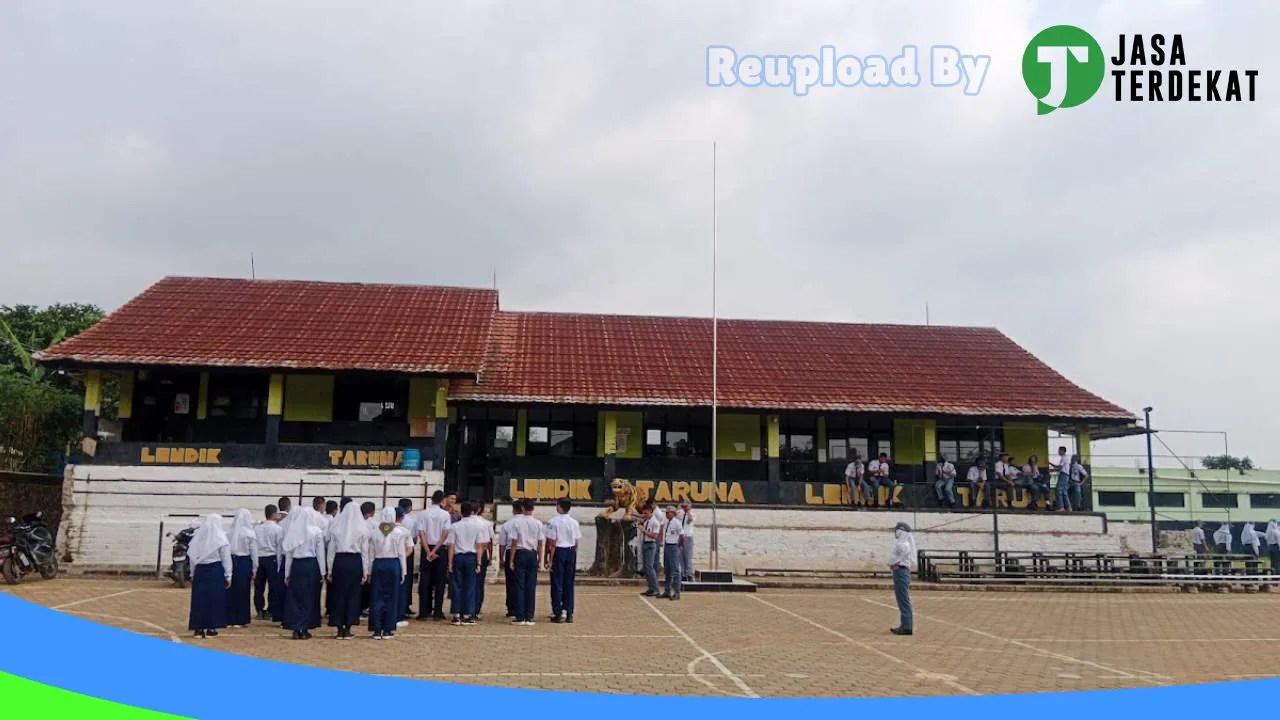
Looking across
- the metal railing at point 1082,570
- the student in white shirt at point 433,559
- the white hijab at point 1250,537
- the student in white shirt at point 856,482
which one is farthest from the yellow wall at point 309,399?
the white hijab at point 1250,537

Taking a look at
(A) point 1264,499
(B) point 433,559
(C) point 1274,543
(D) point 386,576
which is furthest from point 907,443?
(A) point 1264,499

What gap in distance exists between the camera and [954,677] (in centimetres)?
883

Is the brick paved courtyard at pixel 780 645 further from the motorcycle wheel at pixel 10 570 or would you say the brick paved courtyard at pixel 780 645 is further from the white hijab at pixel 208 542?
the white hijab at pixel 208 542

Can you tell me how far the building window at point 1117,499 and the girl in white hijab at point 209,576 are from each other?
152 feet

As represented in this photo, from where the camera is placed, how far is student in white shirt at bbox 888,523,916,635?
1209 cm

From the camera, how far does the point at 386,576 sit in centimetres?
1092

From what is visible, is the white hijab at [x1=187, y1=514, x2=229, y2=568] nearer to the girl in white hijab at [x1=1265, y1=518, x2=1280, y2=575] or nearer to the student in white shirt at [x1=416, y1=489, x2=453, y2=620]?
the student in white shirt at [x1=416, y1=489, x2=453, y2=620]

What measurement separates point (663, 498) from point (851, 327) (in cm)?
1002


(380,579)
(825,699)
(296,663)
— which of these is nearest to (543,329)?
(380,579)

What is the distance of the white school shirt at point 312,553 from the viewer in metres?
11.0

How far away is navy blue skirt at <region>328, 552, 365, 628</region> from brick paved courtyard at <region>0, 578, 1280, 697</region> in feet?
0.93

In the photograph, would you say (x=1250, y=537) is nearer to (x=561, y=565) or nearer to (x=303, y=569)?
(x=561, y=565)

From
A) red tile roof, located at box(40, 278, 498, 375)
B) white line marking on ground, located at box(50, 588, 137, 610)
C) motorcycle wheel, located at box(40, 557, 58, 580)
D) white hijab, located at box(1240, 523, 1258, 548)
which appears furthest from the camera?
white hijab, located at box(1240, 523, 1258, 548)

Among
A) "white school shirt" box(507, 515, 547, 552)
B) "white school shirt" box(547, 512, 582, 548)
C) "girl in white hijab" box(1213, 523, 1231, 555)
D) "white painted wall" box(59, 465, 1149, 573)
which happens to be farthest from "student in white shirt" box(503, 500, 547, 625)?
"girl in white hijab" box(1213, 523, 1231, 555)
